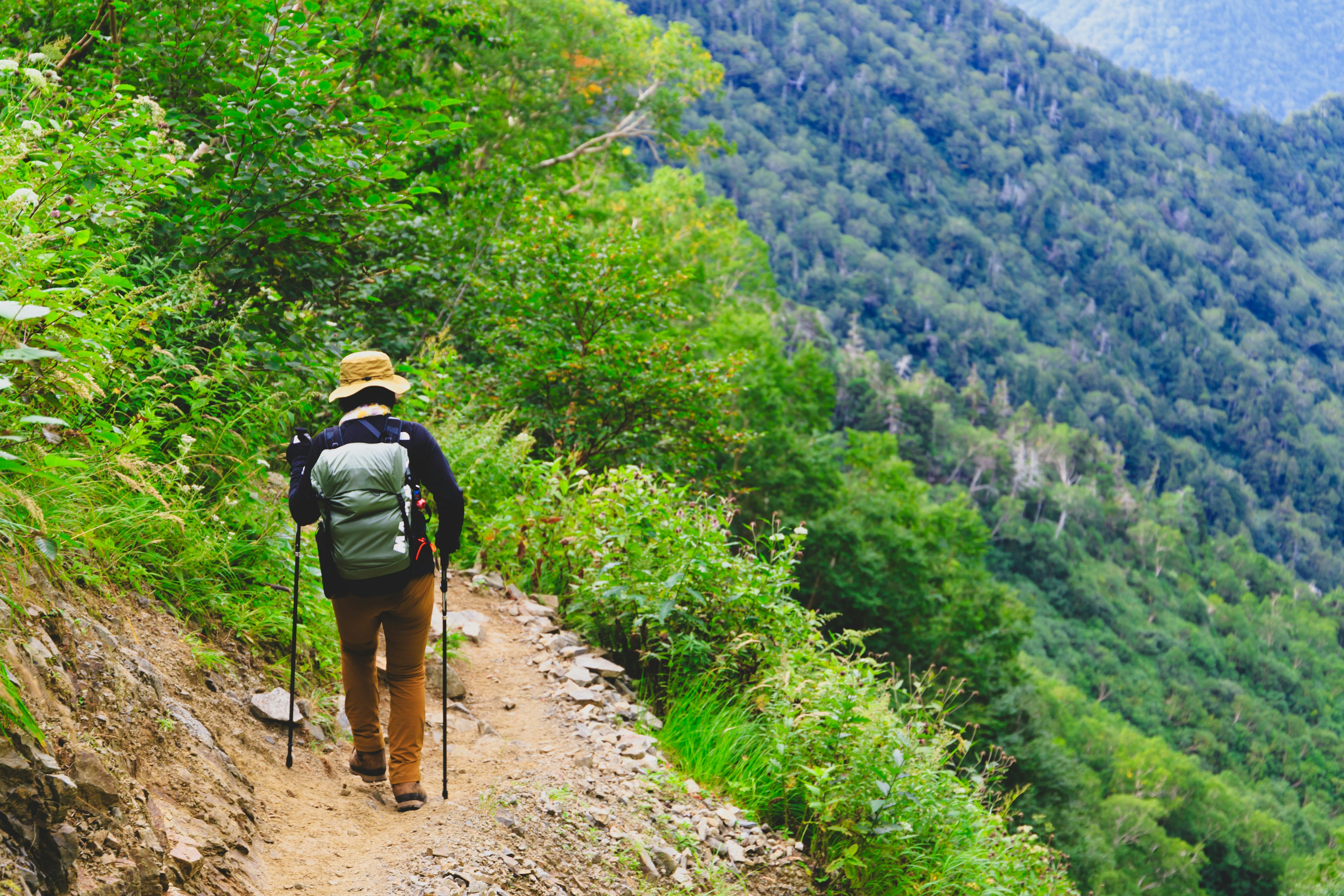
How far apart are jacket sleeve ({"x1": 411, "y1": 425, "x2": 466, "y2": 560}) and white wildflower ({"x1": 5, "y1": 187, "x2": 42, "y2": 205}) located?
1.53 metres

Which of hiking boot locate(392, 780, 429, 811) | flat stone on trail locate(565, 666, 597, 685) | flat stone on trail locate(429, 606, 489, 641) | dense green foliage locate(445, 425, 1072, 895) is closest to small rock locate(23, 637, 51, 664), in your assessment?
hiking boot locate(392, 780, 429, 811)

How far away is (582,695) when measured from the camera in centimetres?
532

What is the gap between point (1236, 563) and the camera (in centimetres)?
13325

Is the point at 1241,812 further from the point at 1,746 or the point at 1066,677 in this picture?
the point at 1,746

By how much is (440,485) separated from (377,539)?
40 centimetres

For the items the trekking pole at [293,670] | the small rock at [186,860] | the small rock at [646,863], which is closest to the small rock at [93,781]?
the small rock at [186,860]

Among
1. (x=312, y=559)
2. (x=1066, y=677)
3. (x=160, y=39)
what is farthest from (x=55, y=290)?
(x=1066, y=677)

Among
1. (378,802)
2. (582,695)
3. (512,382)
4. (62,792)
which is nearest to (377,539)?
(378,802)

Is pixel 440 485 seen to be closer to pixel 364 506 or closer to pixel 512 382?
pixel 364 506

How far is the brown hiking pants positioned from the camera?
3.72m

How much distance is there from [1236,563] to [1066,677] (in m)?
70.5

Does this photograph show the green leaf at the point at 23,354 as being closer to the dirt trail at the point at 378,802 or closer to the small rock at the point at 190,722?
the small rock at the point at 190,722

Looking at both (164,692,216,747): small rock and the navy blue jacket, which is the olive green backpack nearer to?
the navy blue jacket

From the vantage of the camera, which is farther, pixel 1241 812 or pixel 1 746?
pixel 1241 812
